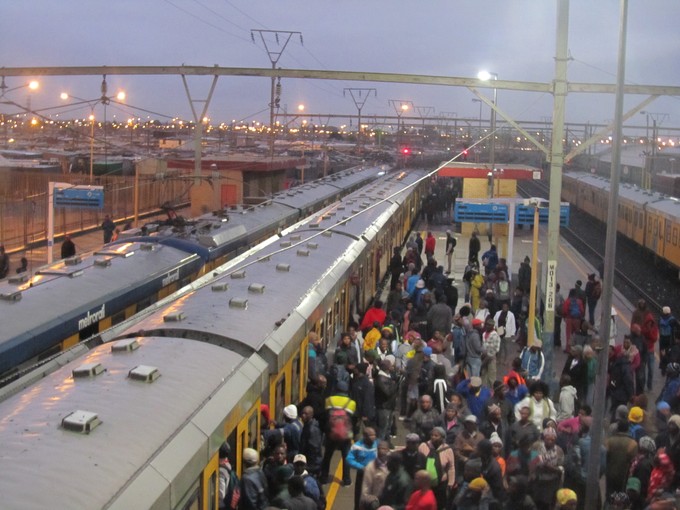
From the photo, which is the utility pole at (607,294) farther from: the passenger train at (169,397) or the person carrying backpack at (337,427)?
the passenger train at (169,397)

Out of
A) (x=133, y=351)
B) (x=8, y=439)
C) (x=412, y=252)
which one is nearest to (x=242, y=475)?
(x=133, y=351)

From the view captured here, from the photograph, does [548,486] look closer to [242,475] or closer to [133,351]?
[242,475]

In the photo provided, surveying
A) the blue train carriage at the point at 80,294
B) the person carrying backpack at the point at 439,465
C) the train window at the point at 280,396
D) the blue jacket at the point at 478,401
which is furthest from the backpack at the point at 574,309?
the person carrying backpack at the point at 439,465

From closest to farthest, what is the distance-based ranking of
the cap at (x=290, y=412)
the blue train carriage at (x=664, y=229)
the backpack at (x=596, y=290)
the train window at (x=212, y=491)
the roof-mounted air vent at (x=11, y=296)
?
the train window at (x=212, y=491), the cap at (x=290, y=412), the roof-mounted air vent at (x=11, y=296), the backpack at (x=596, y=290), the blue train carriage at (x=664, y=229)

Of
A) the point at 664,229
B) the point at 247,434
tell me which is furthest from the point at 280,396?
the point at 664,229

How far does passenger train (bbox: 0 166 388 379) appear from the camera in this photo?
9336 millimetres

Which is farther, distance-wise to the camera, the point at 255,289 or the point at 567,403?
the point at 255,289

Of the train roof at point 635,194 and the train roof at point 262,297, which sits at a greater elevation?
the train roof at point 635,194

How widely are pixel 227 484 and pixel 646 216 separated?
88.8ft

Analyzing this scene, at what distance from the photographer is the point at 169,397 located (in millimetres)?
6523

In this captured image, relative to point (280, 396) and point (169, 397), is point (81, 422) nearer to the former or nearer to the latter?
point (169, 397)

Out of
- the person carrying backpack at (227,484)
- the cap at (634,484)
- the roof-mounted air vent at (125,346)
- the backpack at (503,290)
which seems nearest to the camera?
the person carrying backpack at (227,484)

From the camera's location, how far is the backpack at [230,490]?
22.9 ft

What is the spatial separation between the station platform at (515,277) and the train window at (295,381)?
108 centimetres
